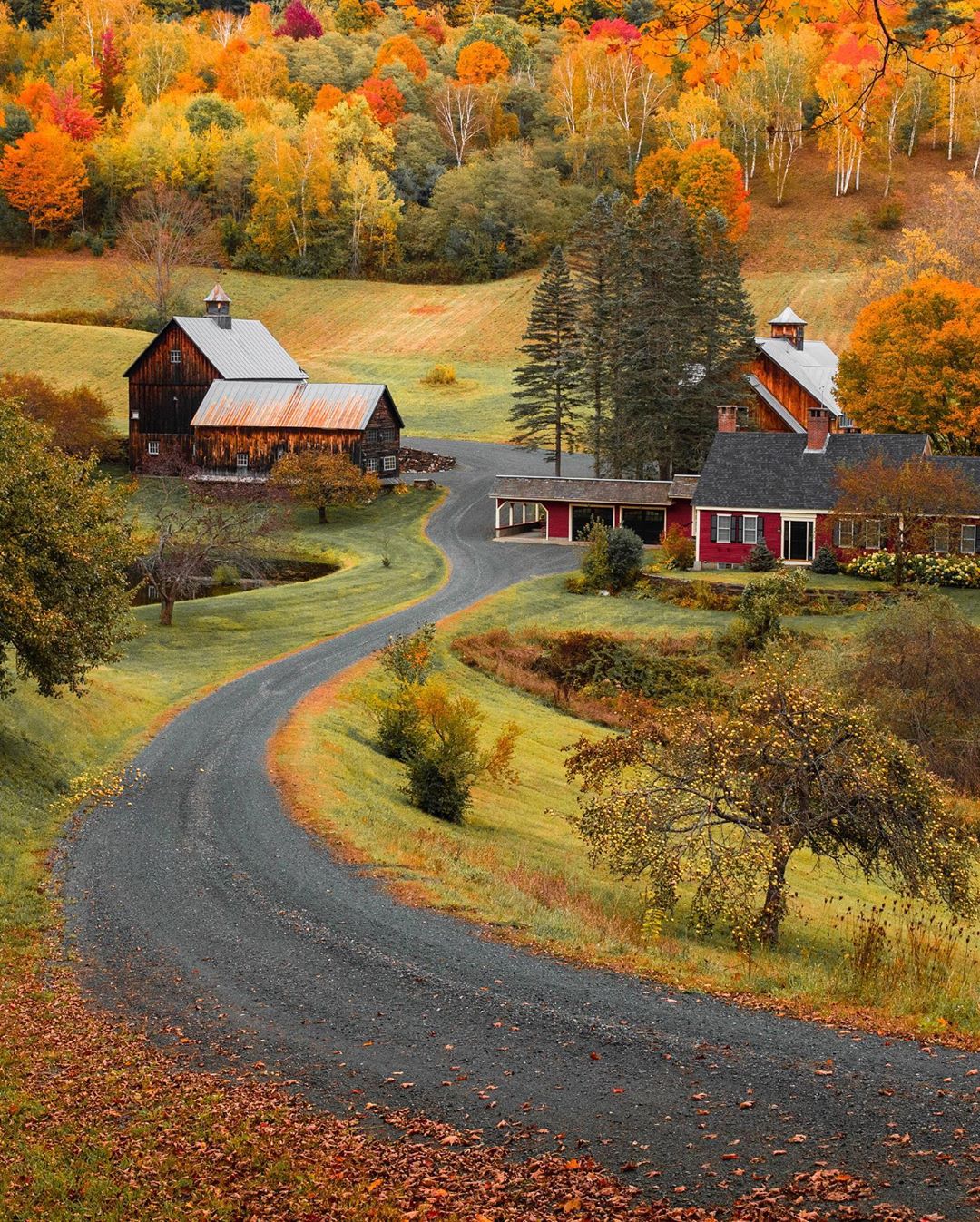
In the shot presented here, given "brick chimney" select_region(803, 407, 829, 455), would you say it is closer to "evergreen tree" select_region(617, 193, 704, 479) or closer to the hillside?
"evergreen tree" select_region(617, 193, 704, 479)

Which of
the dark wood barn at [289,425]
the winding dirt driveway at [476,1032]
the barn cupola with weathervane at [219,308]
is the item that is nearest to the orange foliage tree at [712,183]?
the barn cupola with weathervane at [219,308]

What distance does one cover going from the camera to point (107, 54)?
149 meters

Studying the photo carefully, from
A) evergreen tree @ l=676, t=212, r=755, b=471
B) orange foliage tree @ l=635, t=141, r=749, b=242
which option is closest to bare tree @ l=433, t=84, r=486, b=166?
orange foliage tree @ l=635, t=141, r=749, b=242

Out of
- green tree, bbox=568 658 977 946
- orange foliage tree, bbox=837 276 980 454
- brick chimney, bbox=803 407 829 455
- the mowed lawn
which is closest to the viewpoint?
green tree, bbox=568 658 977 946

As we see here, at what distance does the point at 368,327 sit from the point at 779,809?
90458 millimetres

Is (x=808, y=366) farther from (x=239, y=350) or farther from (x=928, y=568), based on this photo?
(x=239, y=350)

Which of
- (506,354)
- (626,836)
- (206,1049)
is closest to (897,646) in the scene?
(626,836)

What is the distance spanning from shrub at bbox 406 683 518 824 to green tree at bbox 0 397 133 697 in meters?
6.55

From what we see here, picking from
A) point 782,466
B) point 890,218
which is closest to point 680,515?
point 782,466

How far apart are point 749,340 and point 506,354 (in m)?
32.1

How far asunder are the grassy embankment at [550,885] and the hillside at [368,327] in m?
54.1

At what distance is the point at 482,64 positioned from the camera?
485 ft

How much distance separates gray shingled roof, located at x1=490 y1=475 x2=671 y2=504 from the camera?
62219 millimetres

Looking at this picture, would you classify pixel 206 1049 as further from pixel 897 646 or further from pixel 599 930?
pixel 897 646
